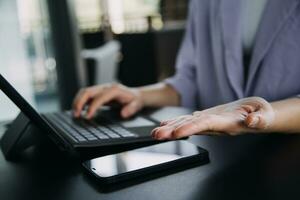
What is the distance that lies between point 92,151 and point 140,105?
13.1 inches

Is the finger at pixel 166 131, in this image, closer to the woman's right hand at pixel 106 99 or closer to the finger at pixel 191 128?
the finger at pixel 191 128

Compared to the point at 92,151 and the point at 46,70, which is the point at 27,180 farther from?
Result: the point at 46,70

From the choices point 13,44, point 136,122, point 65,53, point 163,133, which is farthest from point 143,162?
point 65,53

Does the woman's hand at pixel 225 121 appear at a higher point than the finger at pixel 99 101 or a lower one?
higher

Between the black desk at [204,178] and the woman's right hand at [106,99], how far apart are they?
0.76 ft

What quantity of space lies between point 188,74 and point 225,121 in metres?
0.49

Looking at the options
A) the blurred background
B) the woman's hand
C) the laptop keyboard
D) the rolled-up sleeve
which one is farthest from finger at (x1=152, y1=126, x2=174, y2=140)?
the blurred background

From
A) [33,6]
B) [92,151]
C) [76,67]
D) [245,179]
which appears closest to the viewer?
[245,179]

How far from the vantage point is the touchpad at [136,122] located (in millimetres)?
712

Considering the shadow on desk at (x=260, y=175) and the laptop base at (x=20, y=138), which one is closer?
the shadow on desk at (x=260, y=175)

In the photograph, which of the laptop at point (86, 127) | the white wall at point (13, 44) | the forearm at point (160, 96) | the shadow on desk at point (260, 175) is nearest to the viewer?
the shadow on desk at point (260, 175)

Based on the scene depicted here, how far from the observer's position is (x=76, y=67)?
2.52 meters

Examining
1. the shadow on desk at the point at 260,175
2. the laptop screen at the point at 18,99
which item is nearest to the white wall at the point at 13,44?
the laptop screen at the point at 18,99

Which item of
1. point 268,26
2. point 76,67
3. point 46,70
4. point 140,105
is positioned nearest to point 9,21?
point 76,67
